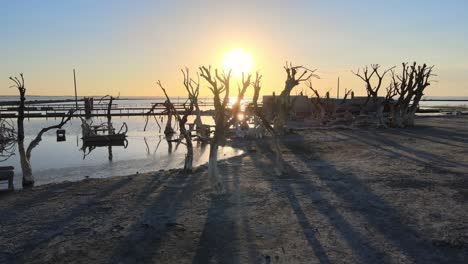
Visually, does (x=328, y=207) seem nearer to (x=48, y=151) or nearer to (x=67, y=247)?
(x=67, y=247)

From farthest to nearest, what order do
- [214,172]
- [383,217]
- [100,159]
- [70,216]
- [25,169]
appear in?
[100,159], [25,169], [214,172], [70,216], [383,217]

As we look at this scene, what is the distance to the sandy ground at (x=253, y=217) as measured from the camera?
7281mm

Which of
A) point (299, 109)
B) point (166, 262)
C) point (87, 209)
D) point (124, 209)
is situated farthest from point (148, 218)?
point (299, 109)

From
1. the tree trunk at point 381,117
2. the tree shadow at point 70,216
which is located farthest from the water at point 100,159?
the tree trunk at point 381,117

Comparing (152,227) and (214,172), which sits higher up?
(214,172)

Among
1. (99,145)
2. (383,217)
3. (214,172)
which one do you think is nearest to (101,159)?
(99,145)

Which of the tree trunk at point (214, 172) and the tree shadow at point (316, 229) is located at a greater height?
the tree trunk at point (214, 172)

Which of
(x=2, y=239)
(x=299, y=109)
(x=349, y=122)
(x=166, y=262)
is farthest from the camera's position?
(x=299, y=109)

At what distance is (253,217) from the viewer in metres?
9.39

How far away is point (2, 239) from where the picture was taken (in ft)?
27.3

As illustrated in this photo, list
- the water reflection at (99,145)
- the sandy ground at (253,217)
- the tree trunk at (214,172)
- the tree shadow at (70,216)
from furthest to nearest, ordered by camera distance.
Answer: the water reflection at (99,145) < the tree trunk at (214,172) < the tree shadow at (70,216) < the sandy ground at (253,217)

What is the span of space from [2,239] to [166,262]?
12.8 feet

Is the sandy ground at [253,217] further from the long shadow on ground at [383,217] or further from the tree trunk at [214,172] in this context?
the tree trunk at [214,172]

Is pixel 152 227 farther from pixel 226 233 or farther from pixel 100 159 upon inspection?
pixel 100 159
